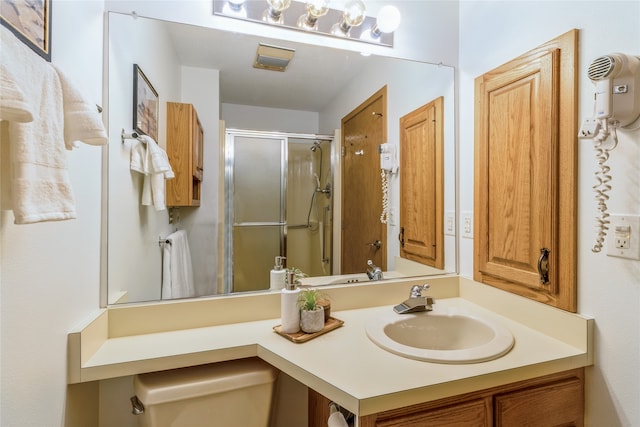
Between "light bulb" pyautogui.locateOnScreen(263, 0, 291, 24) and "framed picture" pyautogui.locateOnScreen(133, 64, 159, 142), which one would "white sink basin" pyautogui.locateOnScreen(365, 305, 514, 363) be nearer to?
"framed picture" pyautogui.locateOnScreen(133, 64, 159, 142)

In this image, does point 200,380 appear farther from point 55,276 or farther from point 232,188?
point 232,188

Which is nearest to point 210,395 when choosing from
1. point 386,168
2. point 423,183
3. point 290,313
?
point 290,313

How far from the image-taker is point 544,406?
0.98 m

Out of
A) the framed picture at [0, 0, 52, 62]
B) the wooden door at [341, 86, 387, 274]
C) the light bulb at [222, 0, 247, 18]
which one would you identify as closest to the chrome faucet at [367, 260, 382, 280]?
the wooden door at [341, 86, 387, 274]

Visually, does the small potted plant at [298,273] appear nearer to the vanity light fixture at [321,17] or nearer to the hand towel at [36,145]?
the hand towel at [36,145]

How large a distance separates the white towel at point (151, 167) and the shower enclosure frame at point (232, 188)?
234mm

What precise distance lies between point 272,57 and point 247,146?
40cm

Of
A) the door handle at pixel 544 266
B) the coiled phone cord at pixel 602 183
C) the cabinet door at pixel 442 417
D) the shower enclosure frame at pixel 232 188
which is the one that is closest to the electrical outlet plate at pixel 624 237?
the coiled phone cord at pixel 602 183

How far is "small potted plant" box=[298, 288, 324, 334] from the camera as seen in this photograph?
1.09 meters

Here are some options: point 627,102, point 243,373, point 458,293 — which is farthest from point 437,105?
point 243,373

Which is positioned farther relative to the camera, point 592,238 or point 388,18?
point 388,18

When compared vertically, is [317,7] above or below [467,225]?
above

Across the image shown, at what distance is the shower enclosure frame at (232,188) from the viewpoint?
1346mm

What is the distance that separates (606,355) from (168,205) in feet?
5.25
